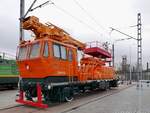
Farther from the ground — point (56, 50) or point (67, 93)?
point (56, 50)

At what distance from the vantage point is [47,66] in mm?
13266

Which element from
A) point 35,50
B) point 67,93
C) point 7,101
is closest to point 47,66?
point 35,50

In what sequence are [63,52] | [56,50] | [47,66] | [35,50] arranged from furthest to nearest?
[63,52], [56,50], [35,50], [47,66]

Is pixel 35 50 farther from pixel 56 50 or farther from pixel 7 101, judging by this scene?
pixel 7 101

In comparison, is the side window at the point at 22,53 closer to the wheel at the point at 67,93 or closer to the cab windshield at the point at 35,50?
the cab windshield at the point at 35,50

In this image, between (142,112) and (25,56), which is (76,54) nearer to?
(25,56)

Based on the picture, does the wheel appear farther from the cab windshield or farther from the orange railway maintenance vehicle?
the cab windshield

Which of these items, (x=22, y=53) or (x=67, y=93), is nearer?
(x=22, y=53)

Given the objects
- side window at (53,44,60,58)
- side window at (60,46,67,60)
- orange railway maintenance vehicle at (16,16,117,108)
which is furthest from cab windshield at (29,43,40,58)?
side window at (60,46,67,60)

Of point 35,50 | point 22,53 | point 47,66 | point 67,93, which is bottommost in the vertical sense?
point 67,93

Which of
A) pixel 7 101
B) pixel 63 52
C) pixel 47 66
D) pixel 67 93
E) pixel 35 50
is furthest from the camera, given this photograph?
pixel 7 101

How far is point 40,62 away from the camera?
43.4ft

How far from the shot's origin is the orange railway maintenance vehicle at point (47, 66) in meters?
13.3

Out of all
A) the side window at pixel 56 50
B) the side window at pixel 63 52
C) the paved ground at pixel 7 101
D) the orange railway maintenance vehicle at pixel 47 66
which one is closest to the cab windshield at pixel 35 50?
the orange railway maintenance vehicle at pixel 47 66
